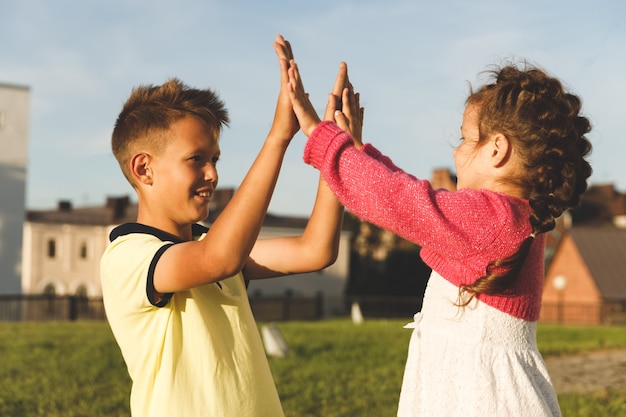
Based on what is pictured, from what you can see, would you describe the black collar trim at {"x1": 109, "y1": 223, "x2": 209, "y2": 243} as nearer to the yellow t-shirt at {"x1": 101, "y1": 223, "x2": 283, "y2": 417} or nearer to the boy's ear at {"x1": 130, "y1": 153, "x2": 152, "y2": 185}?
the yellow t-shirt at {"x1": 101, "y1": 223, "x2": 283, "y2": 417}

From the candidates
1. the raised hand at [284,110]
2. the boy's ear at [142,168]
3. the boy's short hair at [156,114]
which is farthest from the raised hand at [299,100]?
the boy's ear at [142,168]

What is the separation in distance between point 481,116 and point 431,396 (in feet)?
2.91

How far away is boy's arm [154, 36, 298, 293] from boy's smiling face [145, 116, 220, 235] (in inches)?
9.1

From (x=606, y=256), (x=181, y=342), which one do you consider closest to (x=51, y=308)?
(x=606, y=256)

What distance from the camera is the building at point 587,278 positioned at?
44.1 m

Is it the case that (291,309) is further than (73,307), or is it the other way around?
(291,309)

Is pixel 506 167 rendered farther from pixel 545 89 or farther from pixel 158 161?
pixel 158 161

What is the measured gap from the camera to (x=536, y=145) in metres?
2.50

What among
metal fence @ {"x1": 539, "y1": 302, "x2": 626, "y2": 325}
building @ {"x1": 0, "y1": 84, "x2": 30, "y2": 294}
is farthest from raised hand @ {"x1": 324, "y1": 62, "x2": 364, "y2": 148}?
building @ {"x1": 0, "y1": 84, "x2": 30, "y2": 294}

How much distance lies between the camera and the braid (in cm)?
249

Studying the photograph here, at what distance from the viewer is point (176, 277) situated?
86.3 inches

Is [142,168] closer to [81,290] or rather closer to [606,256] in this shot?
[606,256]

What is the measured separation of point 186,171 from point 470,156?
0.90 meters

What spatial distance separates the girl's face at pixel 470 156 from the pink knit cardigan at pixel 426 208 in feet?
0.32
